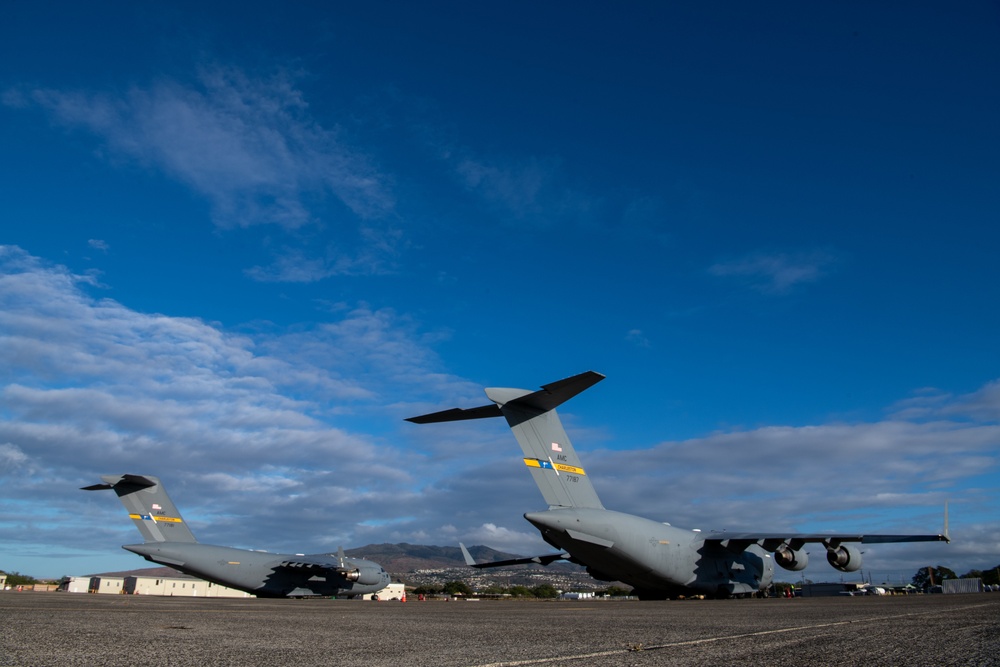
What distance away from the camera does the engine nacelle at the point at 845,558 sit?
2252 centimetres

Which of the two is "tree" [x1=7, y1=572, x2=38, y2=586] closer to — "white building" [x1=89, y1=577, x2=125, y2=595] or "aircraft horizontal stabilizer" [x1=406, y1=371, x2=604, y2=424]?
"white building" [x1=89, y1=577, x2=125, y2=595]

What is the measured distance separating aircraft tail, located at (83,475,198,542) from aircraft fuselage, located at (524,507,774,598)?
23.9m

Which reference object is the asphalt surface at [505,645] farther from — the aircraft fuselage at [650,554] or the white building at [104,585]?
the white building at [104,585]

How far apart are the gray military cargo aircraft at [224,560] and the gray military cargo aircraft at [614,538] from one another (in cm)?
1579

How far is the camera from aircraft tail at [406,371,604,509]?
49.2 feet

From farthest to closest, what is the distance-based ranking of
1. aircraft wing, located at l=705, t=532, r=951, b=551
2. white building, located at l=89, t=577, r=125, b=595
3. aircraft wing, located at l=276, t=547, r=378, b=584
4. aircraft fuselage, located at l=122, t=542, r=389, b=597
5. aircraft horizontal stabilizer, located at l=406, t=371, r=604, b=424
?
1. white building, located at l=89, t=577, r=125, b=595
2. aircraft wing, located at l=276, t=547, r=378, b=584
3. aircraft fuselage, located at l=122, t=542, r=389, b=597
4. aircraft wing, located at l=705, t=532, r=951, b=551
5. aircraft horizontal stabilizer, located at l=406, t=371, r=604, b=424

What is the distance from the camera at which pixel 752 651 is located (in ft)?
15.3

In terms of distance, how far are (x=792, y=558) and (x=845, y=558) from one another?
Result: 2108 mm

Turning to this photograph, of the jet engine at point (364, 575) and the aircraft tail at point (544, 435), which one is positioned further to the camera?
the jet engine at point (364, 575)

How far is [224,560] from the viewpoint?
32562 millimetres

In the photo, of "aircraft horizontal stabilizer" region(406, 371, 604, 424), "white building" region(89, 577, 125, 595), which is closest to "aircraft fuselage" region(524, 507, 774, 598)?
"aircraft horizontal stabilizer" region(406, 371, 604, 424)

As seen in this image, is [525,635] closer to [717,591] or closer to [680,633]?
[680,633]

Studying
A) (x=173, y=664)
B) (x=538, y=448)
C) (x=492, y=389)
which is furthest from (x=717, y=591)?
(x=173, y=664)

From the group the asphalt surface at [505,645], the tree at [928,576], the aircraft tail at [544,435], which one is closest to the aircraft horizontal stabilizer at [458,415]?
the aircraft tail at [544,435]
